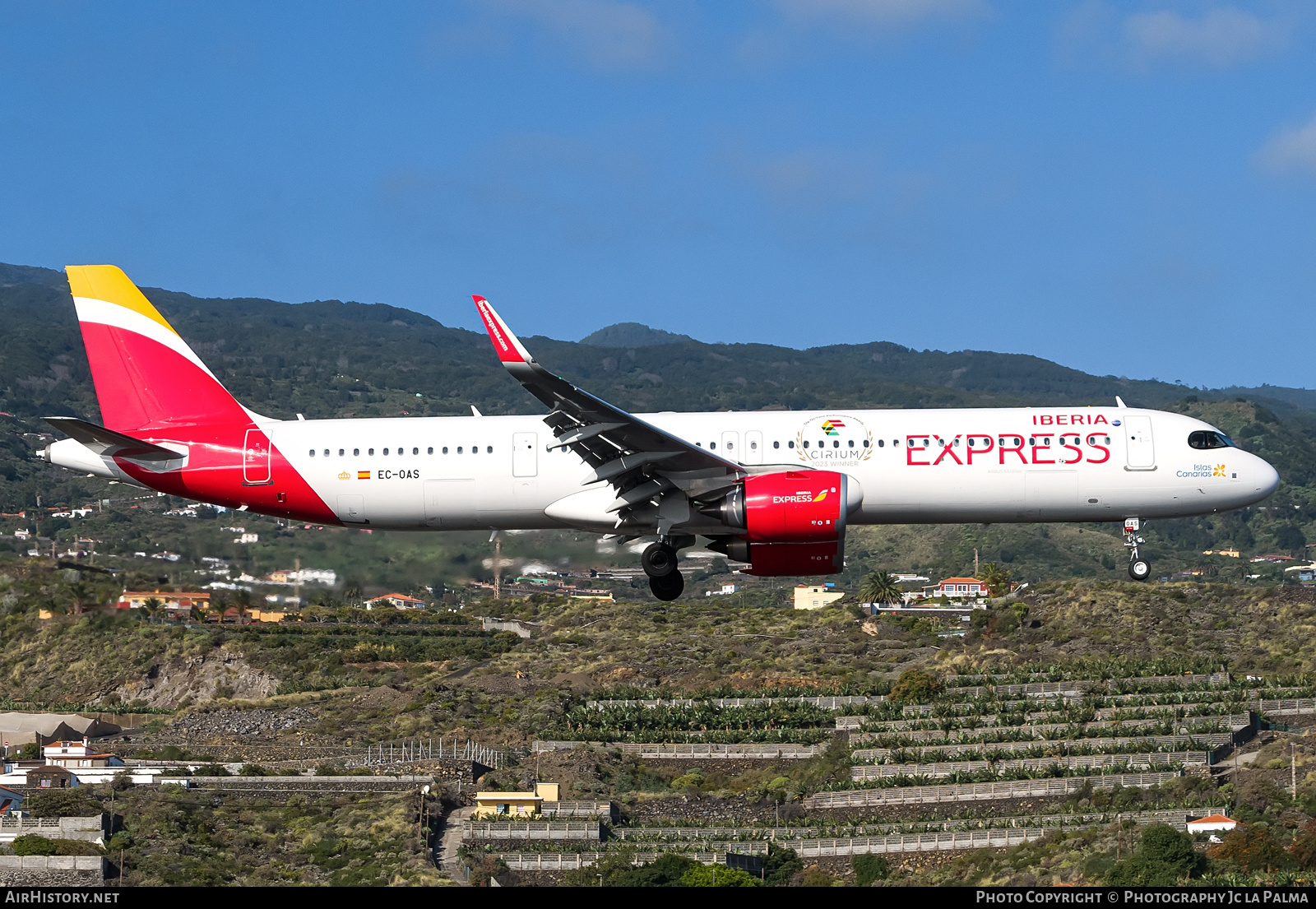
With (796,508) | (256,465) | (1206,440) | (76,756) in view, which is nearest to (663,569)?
(796,508)

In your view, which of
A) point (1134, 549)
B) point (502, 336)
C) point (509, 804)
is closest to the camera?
point (502, 336)

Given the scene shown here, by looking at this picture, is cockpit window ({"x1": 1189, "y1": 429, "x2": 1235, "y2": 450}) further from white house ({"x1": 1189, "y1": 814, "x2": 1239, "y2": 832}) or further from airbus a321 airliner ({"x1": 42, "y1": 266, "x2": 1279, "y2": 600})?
white house ({"x1": 1189, "y1": 814, "x2": 1239, "y2": 832})

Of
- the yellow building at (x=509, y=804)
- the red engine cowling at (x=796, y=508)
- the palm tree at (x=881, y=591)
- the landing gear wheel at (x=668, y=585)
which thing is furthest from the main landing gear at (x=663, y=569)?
the palm tree at (x=881, y=591)

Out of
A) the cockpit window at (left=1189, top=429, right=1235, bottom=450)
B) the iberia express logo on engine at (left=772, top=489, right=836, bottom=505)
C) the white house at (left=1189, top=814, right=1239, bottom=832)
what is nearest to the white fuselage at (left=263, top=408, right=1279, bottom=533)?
the cockpit window at (left=1189, top=429, right=1235, bottom=450)

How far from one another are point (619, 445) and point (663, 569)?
144 inches

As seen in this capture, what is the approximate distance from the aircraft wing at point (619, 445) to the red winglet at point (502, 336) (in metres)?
0.02

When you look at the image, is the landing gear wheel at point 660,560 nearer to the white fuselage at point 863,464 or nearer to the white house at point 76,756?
the white fuselage at point 863,464

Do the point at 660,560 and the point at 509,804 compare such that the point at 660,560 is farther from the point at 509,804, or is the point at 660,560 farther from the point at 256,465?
the point at 509,804

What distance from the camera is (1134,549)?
39531 mm

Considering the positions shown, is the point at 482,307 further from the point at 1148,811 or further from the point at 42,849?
the point at 1148,811

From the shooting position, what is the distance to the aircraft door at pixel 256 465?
128 feet

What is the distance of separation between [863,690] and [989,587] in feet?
161

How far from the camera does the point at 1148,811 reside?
6831cm
